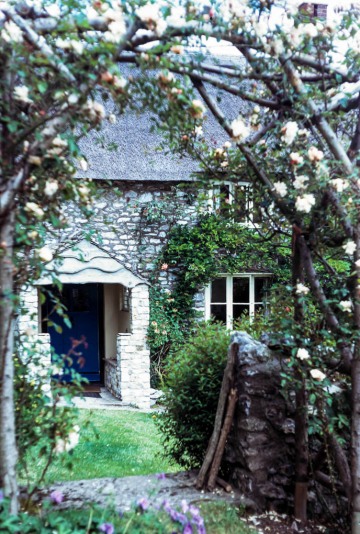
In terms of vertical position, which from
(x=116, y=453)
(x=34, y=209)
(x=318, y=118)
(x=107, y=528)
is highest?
(x=318, y=118)

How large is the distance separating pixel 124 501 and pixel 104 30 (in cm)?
295

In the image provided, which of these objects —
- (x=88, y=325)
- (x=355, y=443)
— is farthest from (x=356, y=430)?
(x=88, y=325)

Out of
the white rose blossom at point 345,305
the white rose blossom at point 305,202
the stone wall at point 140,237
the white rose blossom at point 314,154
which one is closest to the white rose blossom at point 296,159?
the white rose blossom at point 314,154

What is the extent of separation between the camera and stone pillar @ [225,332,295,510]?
13.4 ft

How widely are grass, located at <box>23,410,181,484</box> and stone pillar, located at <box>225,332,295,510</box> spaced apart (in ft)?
4.40

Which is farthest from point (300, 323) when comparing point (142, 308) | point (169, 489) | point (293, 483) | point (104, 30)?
point (142, 308)

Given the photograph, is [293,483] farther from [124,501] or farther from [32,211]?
[32,211]

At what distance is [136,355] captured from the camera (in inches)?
418

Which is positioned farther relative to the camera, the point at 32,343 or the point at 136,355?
the point at 136,355

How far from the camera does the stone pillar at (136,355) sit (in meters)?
10.5

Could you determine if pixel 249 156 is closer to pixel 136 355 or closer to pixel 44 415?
pixel 44 415

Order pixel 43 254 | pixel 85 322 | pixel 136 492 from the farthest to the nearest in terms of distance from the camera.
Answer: pixel 85 322 → pixel 136 492 → pixel 43 254

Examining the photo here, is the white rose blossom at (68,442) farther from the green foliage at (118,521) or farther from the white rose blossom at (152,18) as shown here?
the white rose blossom at (152,18)

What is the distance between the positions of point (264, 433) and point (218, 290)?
745 cm
